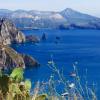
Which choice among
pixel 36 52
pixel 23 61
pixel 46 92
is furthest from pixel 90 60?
pixel 46 92

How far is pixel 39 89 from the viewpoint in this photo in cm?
307

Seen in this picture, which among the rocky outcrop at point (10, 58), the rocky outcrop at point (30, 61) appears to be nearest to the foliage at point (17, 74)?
the rocky outcrop at point (30, 61)

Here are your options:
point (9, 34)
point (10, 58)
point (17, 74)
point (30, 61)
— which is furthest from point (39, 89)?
point (9, 34)

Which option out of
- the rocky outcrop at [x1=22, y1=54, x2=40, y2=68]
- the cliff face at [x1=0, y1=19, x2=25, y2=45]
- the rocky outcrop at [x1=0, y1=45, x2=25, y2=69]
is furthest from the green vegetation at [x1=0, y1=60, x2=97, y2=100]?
the cliff face at [x1=0, y1=19, x2=25, y2=45]

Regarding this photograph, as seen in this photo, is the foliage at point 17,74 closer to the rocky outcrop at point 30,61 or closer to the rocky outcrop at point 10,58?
the rocky outcrop at point 30,61

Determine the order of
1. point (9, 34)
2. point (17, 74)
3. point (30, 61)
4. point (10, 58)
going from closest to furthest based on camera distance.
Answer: point (17, 74) → point (30, 61) → point (10, 58) → point (9, 34)

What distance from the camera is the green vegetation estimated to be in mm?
2885

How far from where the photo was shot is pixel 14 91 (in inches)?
114

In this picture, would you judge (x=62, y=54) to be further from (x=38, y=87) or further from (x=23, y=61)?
(x=38, y=87)

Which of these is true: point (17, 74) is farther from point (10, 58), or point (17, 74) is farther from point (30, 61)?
point (10, 58)

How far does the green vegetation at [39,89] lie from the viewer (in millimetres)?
2885

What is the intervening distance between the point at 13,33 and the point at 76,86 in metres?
149

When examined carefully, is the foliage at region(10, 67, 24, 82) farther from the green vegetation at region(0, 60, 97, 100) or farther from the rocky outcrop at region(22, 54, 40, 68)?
the rocky outcrop at region(22, 54, 40, 68)

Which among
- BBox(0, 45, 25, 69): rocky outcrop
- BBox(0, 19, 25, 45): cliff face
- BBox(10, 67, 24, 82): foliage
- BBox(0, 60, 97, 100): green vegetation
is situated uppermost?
BBox(10, 67, 24, 82): foliage
